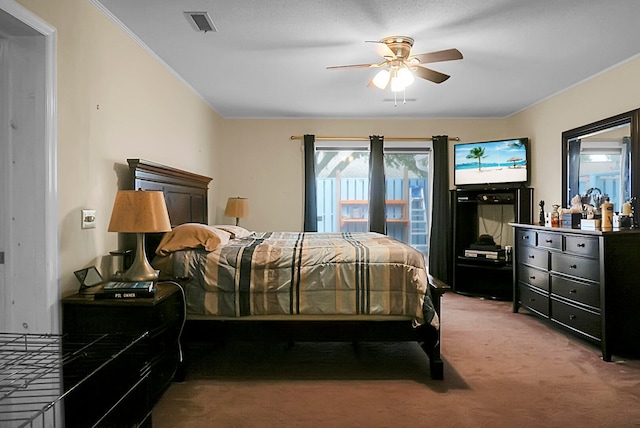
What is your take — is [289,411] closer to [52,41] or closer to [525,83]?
[52,41]

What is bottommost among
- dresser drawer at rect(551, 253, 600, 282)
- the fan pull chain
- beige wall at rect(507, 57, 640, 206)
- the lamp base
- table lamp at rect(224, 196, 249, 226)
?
dresser drawer at rect(551, 253, 600, 282)

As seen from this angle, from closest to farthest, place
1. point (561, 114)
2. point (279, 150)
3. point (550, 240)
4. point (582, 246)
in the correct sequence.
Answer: point (582, 246) → point (550, 240) → point (561, 114) → point (279, 150)

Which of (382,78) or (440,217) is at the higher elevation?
(382,78)

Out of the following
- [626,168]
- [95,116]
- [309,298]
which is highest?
[95,116]

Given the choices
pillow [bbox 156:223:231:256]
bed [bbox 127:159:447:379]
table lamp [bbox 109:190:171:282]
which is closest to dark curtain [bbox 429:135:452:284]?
bed [bbox 127:159:447:379]

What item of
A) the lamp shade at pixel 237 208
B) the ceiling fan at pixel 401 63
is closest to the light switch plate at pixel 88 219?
the ceiling fan at pixel 401 63

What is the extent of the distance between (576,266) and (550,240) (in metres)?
0.46

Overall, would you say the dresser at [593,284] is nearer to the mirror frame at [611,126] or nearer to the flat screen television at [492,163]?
A: the mirror frame at [611,126]

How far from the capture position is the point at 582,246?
3.54 meters

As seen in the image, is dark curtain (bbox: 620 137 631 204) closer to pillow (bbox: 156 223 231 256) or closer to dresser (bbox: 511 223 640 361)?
dresser (bbox: 511 223 640 361)

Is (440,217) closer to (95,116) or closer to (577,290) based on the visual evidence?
(577,290)

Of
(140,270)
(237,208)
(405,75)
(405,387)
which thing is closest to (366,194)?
(237,208)

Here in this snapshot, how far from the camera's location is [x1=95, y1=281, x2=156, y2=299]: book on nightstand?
232 centimetres

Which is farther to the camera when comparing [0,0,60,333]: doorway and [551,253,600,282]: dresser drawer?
[551,253,600,282]: dresser drawer
